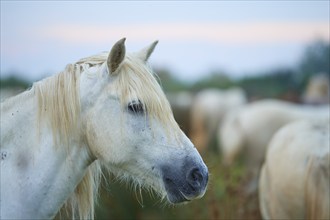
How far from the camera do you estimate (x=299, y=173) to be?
397cm

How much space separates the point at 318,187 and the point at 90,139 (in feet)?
6.17

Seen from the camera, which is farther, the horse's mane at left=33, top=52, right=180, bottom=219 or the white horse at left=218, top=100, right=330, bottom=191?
the white horse at left=218, top=100, right=330, bottom=191

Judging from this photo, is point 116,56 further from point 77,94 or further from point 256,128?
point 256,128

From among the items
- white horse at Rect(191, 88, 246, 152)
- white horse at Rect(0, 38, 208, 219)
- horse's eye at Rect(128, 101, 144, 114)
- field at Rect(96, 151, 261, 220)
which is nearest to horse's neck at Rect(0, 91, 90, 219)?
white horse at Rect(0, 38, 208, 219)

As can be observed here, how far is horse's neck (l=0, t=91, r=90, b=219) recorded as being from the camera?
2.74 metres

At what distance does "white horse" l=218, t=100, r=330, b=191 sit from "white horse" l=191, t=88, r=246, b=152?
4599 millimetres

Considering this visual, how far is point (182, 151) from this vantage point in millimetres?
2723

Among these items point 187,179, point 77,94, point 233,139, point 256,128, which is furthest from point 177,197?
point 233,139

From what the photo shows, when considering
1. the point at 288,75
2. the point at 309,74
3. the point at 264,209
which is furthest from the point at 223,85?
the point at 264,209

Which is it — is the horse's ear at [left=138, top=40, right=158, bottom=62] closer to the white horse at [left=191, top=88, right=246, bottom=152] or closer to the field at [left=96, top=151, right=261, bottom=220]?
the field at [left=96, top=151, right=261, bottom=220]

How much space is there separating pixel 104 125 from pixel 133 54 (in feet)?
1.62

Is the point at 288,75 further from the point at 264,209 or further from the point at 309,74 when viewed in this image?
the point at 264,209

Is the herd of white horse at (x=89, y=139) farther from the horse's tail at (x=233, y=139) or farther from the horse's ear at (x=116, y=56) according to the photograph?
the horse's tail at (x=233, y=139)

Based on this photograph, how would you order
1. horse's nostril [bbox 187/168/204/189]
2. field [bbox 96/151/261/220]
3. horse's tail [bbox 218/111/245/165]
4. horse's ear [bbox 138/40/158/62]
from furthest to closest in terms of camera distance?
horse's tail [bbox 218/111/245/165], field [bbox 96/151/261/220], horse's ear [bbox 138/40/158/62], horse's nostril [bbox 187/168/204/189]
